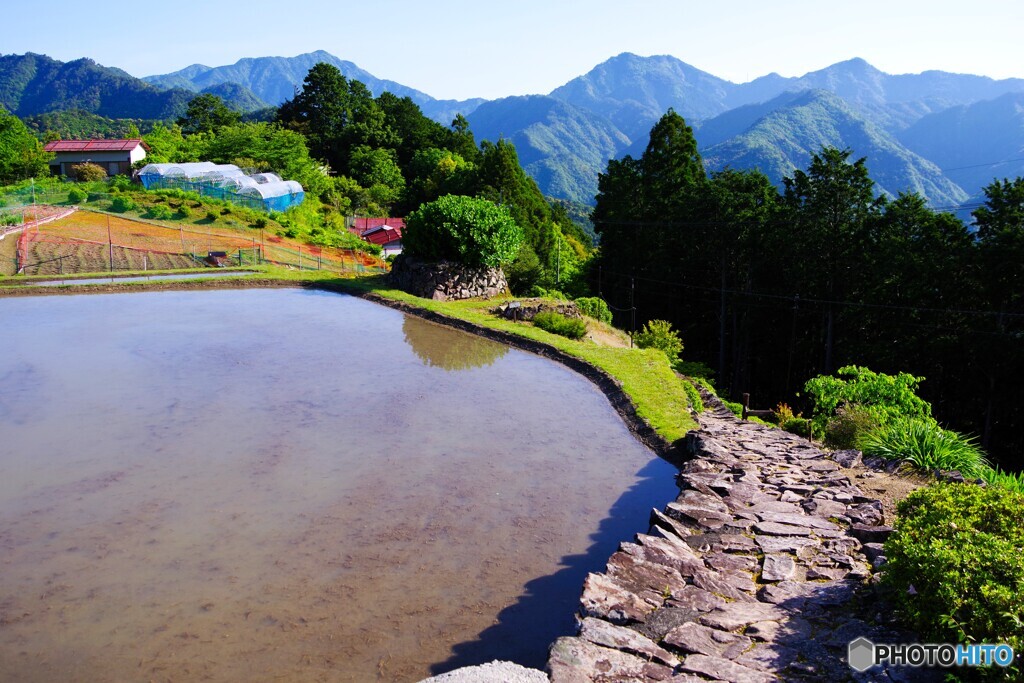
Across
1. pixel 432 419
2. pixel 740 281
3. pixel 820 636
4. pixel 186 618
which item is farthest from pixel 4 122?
pixel 820 636

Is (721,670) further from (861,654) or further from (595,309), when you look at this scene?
(595,309)

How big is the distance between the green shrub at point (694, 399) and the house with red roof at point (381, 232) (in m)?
40.5

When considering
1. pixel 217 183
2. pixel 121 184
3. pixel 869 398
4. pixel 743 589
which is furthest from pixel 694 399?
pixel 121 184

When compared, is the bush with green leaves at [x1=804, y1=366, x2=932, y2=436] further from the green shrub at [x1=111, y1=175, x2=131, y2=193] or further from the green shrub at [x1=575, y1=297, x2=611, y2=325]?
the green shrub at [x1=111, y1=175, x2=131, y2=193]

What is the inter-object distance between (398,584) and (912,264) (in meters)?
24.5

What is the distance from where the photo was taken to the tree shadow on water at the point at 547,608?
834cm

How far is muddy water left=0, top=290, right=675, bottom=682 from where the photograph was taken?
850cm

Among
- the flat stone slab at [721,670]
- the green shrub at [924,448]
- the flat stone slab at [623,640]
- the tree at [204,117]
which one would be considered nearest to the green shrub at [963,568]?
the flat stone slab at [721,670]

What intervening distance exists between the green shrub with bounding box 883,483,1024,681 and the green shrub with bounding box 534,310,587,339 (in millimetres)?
18827

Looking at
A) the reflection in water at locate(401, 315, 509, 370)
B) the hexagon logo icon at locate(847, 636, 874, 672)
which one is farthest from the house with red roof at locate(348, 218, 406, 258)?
the hexagon logo icon at locate(847, 636, 874, 672)

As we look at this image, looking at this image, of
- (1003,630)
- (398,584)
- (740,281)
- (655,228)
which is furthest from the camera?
(655,228)

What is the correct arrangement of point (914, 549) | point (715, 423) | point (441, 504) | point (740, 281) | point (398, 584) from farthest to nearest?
point (740, 281) → point (715, 423) → point (441, 504) → point (398, 584) → point (914, 549)

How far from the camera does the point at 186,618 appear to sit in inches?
350

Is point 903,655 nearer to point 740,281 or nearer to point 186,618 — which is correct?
point 186,618
